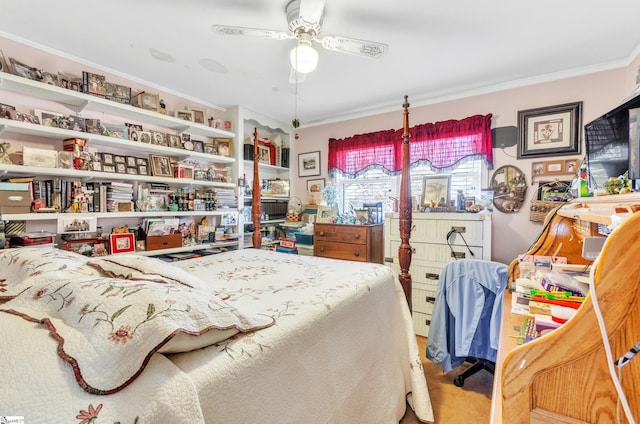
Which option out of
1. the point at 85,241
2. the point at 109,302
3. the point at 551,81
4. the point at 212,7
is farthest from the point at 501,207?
the point at 85,241

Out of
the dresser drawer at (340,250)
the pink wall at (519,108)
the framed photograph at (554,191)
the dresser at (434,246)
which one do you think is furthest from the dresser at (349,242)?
the framed photograph at (554,191)

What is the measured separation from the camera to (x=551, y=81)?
2.57m

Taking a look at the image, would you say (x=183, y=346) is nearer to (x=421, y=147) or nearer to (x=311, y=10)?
(x=311, y=10)

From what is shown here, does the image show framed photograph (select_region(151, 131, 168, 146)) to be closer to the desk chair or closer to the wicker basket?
the desk chair

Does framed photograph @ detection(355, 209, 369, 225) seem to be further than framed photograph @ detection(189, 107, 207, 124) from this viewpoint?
Yes

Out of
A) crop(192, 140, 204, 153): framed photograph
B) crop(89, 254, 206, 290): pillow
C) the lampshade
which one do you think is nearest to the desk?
crop(89, 254, 206, 290): pillow

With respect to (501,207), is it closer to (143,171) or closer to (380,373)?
(380,373)

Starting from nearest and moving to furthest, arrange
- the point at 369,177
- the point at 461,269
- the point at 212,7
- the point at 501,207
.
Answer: the point at 212,7 < the point at 461,269 < the point at 501,207 < the point at 369,177

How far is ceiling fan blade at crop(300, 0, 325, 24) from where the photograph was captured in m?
1.50

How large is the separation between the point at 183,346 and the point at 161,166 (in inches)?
103

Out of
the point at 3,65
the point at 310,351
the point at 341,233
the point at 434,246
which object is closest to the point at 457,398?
the point at 434,246

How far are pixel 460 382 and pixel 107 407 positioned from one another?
2.11 meters

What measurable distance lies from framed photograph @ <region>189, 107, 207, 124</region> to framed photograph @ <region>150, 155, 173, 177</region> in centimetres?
53

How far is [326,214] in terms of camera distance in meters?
3.42
